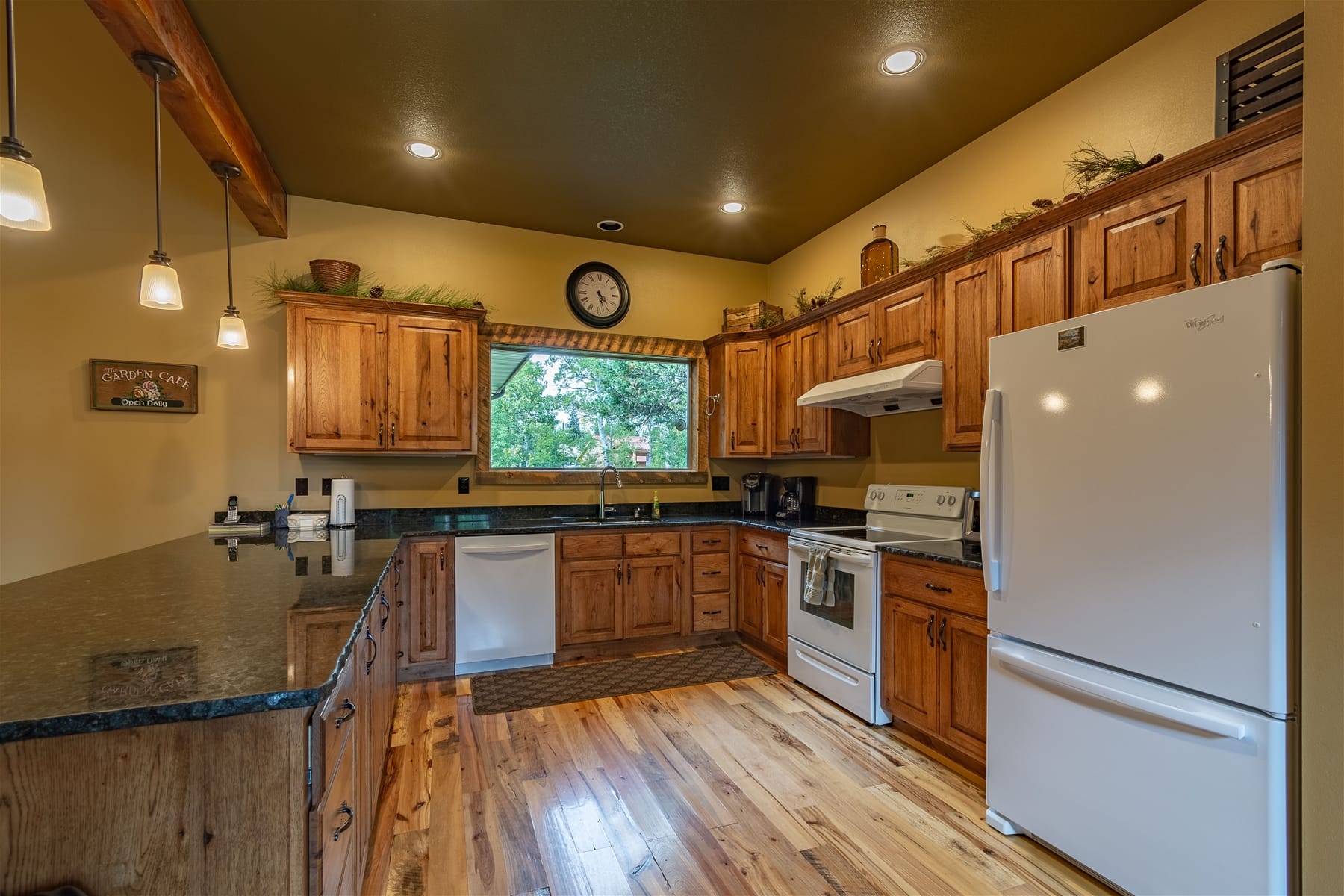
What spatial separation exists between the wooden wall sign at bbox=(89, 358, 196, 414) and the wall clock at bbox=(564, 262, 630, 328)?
7.65 ft

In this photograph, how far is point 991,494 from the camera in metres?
2.09

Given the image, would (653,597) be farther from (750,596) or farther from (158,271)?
(158,271)

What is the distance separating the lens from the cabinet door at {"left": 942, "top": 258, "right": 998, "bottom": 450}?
2.66 meters

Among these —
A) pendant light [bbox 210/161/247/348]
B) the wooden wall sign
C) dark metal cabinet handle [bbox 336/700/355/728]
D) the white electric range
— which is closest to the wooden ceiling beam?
pendant light [bbox 210/161/247/348]

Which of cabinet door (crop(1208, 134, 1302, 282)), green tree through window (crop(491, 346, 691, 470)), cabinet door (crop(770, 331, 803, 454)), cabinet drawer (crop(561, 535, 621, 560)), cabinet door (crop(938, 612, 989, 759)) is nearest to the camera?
cabinet door (crop(1208, 134, 1302, 282))

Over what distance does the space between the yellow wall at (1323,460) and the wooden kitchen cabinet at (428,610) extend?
11.4 ft

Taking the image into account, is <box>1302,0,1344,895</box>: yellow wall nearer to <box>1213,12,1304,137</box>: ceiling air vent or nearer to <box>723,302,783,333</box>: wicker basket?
<box>1213,12,1304,137</box>: ceiling air vent

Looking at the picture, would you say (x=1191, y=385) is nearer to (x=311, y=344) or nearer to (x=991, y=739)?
(x=991, y=739)

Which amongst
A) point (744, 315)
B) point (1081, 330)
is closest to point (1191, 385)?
point (1081, 330)

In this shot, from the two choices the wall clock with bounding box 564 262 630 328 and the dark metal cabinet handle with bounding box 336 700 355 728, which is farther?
the wall clock with bounding box 564 262 630 328

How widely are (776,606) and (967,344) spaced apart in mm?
1870

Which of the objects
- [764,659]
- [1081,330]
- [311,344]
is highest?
[311,344]

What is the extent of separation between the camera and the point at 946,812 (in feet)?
7.18

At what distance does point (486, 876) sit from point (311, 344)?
2.91 meters
